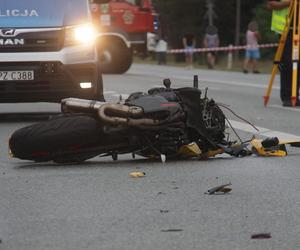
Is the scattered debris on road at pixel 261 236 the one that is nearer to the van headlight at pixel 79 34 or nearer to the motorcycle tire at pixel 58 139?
the motorcycle tire at pixel 58 139

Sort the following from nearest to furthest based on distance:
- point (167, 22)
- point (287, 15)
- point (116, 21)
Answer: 1. point (287, 15)
2. point (116, 21)
3. point (167, 22)

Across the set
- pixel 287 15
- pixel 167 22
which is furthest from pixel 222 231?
pixel 167 22

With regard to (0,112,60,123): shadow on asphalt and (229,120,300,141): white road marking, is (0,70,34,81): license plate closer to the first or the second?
(0,112,60,123): shadow on asphalt

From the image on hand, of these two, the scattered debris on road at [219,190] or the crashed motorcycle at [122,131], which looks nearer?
the scattered debris on road at [219,190]

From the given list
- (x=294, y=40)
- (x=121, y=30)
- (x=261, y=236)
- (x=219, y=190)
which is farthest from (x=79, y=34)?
(x=121, y=30)

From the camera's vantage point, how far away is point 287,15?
44.6 ft

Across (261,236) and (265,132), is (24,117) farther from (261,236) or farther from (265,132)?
(261,236)

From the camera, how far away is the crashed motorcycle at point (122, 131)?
7.60 meters

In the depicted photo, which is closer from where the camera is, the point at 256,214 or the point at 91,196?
the point at 256,214

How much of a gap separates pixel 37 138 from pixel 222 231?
2616 millimetres

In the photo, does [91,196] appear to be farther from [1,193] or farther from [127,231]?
[127,231]

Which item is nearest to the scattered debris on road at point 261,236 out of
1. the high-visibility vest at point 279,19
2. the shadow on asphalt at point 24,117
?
the shadow on asphalt at point 24,117

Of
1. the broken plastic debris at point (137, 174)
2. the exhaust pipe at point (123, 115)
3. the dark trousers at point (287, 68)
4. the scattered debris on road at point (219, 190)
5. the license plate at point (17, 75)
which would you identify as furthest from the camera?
the dark trousers at point (287, 68)

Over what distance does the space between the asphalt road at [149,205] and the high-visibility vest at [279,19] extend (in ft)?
18.1
